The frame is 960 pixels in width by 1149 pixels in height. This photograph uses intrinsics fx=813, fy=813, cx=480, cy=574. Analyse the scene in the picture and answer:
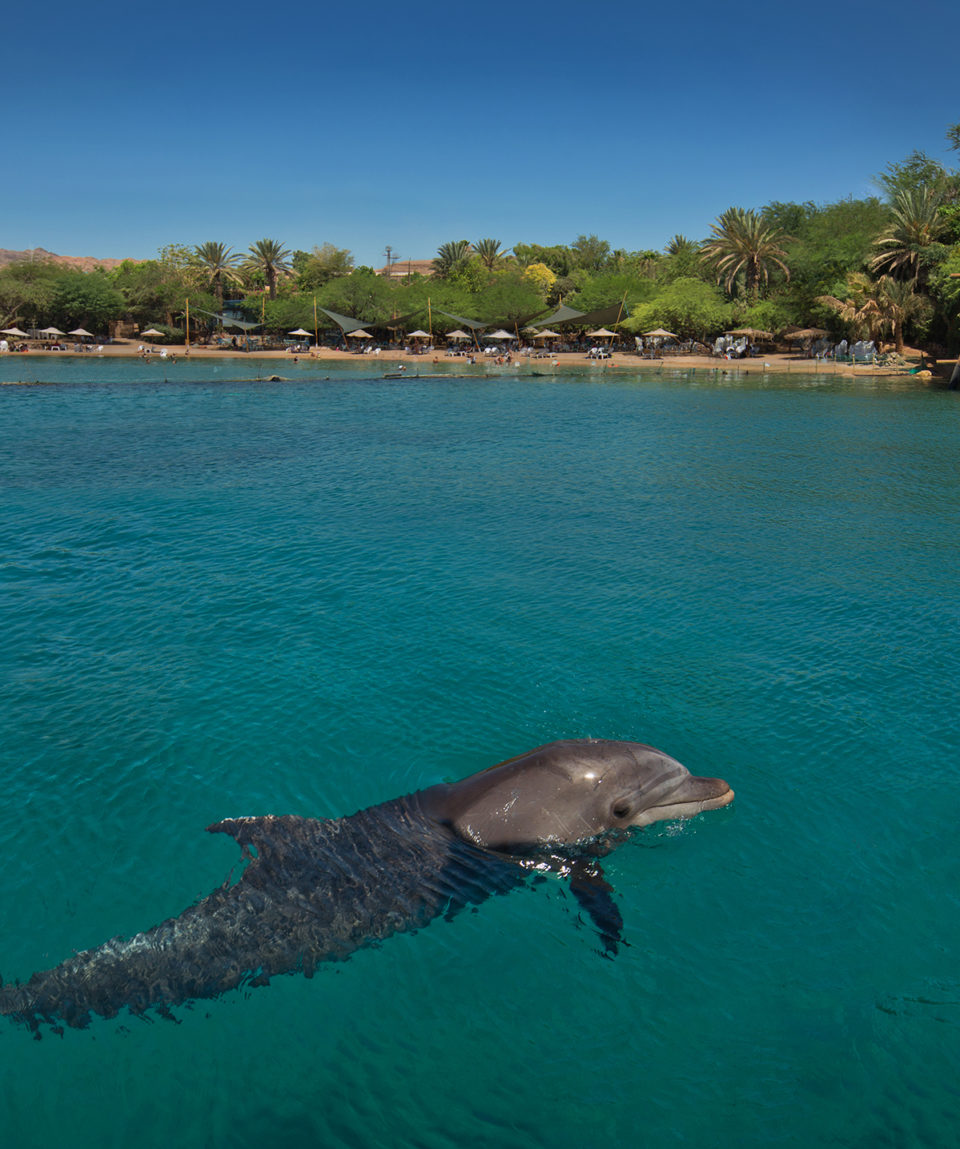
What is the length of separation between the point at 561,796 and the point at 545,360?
67.6m

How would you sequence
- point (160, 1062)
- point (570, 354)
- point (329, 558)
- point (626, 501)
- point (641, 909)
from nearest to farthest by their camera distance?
point (160, 1062), point (641, 909), point (329, 558), point (626, 501), point (570, 354)

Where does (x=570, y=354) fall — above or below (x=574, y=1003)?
above

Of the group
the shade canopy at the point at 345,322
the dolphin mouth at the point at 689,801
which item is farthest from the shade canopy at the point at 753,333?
the dolphin mouth at the point at 689,801

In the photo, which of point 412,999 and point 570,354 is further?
point 570,354

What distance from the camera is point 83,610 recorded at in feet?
38.1

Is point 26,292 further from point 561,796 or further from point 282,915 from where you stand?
point 561,796

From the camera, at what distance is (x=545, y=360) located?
70000mm

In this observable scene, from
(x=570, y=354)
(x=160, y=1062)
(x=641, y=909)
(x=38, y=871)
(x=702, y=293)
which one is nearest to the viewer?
(x=160, y=1062)

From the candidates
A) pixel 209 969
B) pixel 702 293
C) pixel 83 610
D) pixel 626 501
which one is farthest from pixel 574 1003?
Answer: pixel 702 293

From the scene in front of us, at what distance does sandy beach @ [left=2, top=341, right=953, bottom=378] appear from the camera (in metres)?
53.3

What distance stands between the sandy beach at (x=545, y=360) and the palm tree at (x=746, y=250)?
766 centimetres

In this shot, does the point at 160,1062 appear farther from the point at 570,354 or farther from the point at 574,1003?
the point at 570,354

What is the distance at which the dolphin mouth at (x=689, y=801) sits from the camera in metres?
6.00

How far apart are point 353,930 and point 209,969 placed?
2.87 feet
